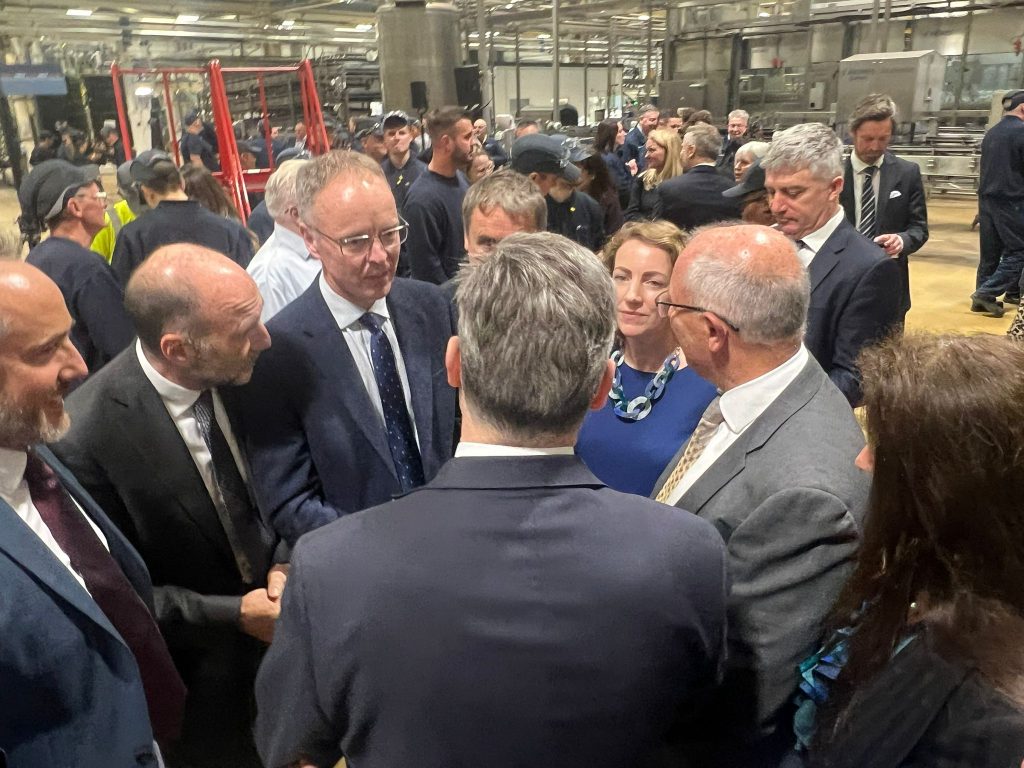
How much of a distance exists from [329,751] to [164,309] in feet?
3.23

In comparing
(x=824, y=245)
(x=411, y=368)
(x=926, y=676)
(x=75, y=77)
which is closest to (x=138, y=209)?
(x=411, y=368)

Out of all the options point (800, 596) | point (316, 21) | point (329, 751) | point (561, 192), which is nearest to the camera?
point (329, 751)

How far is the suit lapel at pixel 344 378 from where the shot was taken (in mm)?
1799

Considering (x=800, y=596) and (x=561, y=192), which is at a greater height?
(x=561, y=192)

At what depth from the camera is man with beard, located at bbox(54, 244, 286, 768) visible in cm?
159

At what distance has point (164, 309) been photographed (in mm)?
1583

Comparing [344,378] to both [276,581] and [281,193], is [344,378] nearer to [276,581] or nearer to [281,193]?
[276,581]

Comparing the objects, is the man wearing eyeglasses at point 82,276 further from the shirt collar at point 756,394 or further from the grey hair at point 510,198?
the shirt collar at point 756,394

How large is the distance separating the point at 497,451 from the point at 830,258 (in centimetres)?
206

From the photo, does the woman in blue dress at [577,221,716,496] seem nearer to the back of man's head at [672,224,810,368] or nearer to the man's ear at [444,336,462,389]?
the back of man's head at [672,224,810,368]

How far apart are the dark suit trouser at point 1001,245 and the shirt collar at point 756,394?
19.6 feet

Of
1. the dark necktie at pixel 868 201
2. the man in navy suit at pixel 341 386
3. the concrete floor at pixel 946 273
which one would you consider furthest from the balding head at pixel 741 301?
the concrete floor at pixel 946 273

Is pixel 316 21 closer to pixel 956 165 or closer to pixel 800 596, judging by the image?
pixel 956 165

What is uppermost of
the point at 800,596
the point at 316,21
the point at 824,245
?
the point at 316,21
